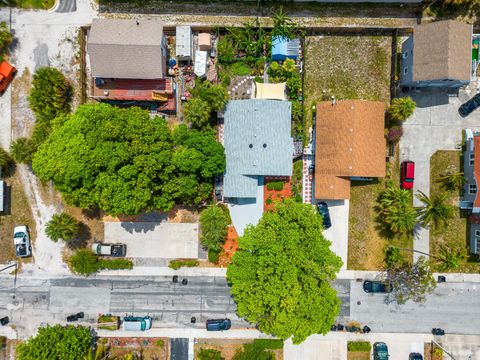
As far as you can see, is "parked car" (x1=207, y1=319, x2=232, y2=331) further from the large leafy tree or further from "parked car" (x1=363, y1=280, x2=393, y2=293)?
"parked car" (x1=363, y1=280, x2=393, y2=293)

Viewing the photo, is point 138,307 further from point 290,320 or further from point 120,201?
point 290,320

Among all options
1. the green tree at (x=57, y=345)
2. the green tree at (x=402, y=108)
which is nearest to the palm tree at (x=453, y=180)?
the green tree at (x=402, y=108)

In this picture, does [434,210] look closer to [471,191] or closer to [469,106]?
[471,191]

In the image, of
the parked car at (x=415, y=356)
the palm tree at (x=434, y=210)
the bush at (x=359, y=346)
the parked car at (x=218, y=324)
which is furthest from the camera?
the bush at (x=359, y=346)

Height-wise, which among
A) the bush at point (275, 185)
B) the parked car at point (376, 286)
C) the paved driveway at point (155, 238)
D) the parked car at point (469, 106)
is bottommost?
the parked car at point (376, 286)

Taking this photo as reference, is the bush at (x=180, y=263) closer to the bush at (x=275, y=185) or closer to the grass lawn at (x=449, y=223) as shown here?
the bush at (x=275, y=185)

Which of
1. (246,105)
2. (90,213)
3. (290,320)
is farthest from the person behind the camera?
(90,213)

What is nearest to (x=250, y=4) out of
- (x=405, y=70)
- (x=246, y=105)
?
(x=246, y=105)
